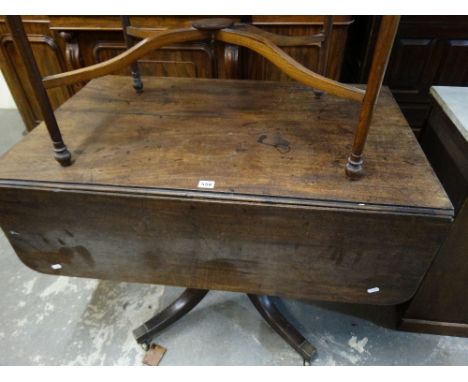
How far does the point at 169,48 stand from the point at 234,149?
3.09ft

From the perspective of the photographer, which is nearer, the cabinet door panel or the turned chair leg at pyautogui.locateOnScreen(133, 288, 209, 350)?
the turned chair leg at pyautogui.locateOnScreen(133, 288, 209, 350)

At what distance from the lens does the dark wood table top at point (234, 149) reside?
74 cm

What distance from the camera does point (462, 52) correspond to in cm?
161

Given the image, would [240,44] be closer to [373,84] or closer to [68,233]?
[373,84]

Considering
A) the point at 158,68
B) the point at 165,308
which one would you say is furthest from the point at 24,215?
the point at 158,68

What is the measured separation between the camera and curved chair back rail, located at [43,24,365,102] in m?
0.72

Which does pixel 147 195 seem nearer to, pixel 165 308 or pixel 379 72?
pixel 379 72

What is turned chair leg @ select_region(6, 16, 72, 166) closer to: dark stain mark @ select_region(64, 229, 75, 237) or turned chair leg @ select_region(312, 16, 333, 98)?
dark stain mark @ select_region(64, 229, 75, 237)

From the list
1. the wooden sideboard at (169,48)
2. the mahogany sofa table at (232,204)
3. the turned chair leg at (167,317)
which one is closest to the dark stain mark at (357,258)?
the mahogany sofa table at (232,204)

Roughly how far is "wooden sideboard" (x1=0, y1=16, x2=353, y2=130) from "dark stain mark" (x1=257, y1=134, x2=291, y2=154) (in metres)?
0.72

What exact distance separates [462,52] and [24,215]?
1.93 meters

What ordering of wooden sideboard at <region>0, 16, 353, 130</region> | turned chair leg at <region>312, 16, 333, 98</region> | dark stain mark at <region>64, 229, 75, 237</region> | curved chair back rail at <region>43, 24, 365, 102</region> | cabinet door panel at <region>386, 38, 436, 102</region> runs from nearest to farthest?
curved chair back rail at <region>43, 24, 365, 102</region>, dark stain mark at <region>64, 229, 75, 237</region>, turned chair leg at <region>312, 16, 333, 98</region>, wooden sideboard at <region>0, 16, 353, 130</region>, cabinet door panel at <region>386, 38, 436, 102</region>

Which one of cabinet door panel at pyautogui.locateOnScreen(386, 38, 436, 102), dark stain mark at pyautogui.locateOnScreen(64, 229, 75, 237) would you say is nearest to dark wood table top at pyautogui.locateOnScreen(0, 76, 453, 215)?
dark stain mark at pyautogui.locateOnScreen(64, 229, 75, 237)

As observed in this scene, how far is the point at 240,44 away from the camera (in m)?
0.81
